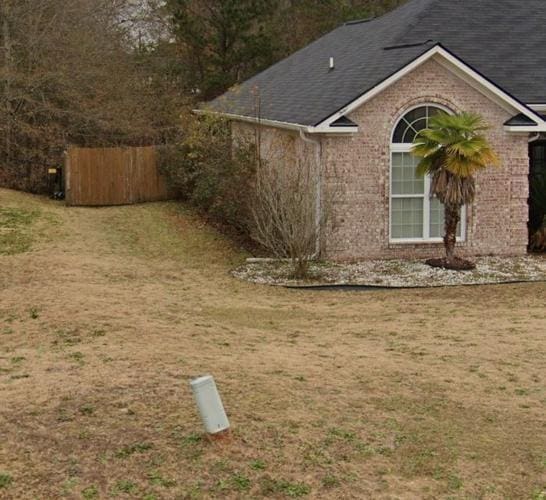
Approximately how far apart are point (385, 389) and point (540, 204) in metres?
12.4

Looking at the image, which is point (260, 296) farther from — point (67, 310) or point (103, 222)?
point (103, 222)

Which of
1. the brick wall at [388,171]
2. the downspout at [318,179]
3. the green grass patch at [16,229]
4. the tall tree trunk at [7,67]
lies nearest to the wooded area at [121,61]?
the tall tree trunk at [7,67]

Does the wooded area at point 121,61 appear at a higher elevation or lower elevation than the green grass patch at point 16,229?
higher

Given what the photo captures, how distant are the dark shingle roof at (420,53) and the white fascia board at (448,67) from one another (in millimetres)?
130

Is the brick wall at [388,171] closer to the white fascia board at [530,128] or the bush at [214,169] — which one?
the white fascia board at [530,128]

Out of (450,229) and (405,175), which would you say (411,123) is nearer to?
(405,175)

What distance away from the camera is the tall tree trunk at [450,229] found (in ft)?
54.3

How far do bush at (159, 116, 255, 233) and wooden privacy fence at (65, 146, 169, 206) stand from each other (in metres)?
0.55

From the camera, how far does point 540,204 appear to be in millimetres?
19672

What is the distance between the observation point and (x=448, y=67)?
17.9m

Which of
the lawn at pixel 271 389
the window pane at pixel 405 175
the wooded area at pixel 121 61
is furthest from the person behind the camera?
the wooded area at pixel 121 61

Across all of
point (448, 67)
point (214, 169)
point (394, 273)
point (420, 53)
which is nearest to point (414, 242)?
point (394, 273)

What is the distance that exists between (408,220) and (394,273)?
1848mm

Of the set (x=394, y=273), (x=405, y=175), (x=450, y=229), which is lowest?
(x=394, y=273)
